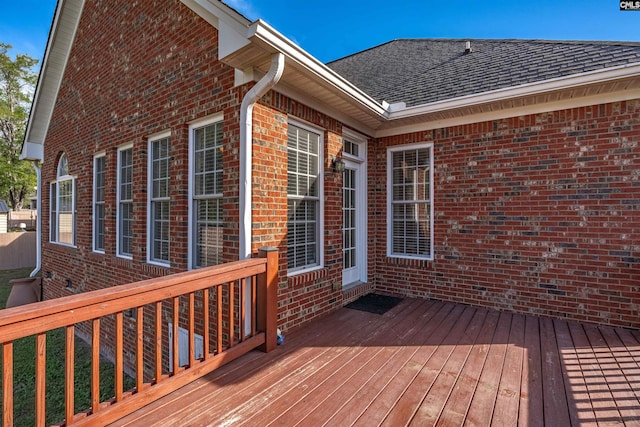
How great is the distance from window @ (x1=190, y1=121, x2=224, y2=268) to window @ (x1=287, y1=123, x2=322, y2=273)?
0.84m

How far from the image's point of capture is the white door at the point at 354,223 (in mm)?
4965

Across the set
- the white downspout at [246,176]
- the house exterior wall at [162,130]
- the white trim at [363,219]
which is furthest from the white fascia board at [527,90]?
the white downspout at [246,176]

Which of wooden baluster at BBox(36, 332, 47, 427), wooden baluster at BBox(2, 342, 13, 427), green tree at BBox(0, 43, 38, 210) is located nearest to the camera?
wooden baluster at BBox(2, 342, 13, 427)

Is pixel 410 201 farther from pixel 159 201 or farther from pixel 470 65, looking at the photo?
pixel 159 201

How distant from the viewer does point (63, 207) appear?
732 centimetres

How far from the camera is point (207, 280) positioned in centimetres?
247

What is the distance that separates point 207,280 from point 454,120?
163 inches

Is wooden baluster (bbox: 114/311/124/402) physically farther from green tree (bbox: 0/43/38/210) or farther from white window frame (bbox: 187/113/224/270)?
green tree (bbox: 0/43/38/210)

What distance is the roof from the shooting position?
163 inches

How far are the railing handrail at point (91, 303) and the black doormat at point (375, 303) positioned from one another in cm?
242

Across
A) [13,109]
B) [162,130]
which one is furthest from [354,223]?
[13,109]

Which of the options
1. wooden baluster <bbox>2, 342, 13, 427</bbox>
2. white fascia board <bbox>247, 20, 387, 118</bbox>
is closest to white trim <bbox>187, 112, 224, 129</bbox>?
white fascia board <bbox>247, 20, 387, 118</bbox>

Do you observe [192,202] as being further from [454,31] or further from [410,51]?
[454,31]

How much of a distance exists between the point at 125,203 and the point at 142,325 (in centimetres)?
369
